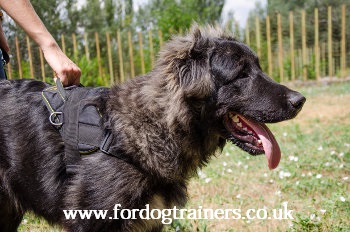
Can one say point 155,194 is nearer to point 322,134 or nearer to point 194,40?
point 194,40

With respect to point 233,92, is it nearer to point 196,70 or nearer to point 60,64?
point 196,70

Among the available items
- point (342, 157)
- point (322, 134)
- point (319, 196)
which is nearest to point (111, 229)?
point (319, 196)

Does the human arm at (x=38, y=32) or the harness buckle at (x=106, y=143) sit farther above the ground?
the human arm at (x=38, y=32)

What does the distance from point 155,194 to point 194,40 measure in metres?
1.18

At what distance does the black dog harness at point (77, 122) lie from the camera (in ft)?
8.93

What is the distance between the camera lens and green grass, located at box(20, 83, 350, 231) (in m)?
3.97

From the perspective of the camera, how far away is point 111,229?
2658mm

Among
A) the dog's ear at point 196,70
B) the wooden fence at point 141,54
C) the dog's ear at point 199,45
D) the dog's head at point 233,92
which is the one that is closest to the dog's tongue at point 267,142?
the dog's head at point 233,92

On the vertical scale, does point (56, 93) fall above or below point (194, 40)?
below

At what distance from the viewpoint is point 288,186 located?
511cm

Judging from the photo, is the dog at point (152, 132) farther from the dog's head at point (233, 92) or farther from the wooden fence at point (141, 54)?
the wooden fence at point (141, 54)

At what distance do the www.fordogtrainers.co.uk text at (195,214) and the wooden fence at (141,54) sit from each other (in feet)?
27.1

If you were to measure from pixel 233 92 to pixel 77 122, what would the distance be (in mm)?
1139

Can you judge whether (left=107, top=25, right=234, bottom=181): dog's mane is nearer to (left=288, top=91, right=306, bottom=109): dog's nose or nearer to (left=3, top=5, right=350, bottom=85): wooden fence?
(left=288, top=91, right=306, bottom=109): dog's nose
